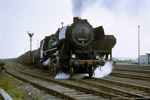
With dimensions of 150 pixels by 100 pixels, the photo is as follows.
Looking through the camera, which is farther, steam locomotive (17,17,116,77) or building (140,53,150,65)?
building (140,53,150,65)

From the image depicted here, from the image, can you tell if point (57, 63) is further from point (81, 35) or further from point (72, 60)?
point (81, 35)

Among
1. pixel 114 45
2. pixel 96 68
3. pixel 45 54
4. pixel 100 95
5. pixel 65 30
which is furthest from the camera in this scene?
pixel 114 45

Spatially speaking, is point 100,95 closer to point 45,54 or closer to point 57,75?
point 57,75

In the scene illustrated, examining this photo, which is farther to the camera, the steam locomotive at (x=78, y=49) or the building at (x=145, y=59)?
the building at (x=145, y=59)

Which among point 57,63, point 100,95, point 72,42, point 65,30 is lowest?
point 100,95

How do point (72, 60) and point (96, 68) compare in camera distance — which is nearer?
point (72, 60)

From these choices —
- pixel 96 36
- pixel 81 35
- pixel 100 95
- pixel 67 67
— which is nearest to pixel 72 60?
pixel 67 67

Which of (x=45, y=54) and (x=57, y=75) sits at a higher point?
(x=45, y=54)

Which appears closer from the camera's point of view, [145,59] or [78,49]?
[78,49]

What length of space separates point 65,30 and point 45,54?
→ 4.68 m

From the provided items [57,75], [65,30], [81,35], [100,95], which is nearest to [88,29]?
[81,35]

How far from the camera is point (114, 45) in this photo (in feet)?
80.2

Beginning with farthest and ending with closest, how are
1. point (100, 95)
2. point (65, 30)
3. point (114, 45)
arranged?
point (114, 45)
point (65, 30)
point (100, 95)

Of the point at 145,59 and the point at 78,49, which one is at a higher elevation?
the point at 78,49
